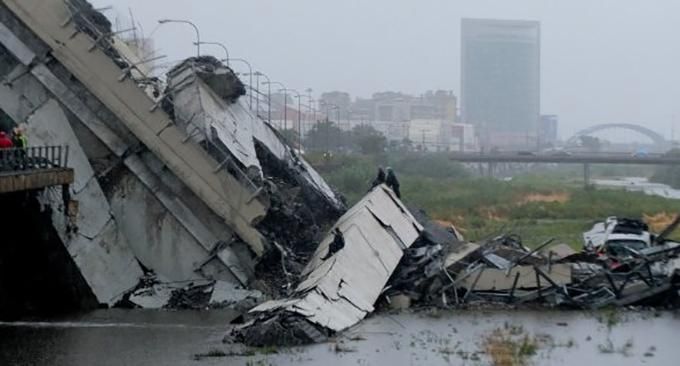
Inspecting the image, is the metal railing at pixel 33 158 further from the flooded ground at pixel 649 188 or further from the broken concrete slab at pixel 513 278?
the flooded ground at pixel 649 188

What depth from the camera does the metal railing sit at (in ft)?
70.3

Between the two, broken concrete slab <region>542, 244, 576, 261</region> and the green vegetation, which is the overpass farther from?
broken concrete slab <region>542, 244, 576, 261</region>

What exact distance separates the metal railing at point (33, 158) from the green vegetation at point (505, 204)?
19.4m

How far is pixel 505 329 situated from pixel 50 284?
908cm

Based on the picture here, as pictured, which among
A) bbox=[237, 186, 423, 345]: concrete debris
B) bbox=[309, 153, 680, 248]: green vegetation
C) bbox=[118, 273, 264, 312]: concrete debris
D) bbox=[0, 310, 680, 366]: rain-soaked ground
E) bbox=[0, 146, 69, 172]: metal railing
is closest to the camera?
bbox=[0, 310, 680, 366]: rain-soaked ground

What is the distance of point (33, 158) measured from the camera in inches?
895

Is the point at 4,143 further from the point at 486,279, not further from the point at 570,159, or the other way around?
the point at 570,159

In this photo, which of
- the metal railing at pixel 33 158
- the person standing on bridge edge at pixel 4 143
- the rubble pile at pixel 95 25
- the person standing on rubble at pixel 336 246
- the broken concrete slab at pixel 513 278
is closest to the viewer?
the metal railing at pixel 33 158

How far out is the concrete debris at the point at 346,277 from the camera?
19.8 m

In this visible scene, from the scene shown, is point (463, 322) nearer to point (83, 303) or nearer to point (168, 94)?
point (83, 303)

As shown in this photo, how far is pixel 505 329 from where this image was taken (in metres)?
21.5

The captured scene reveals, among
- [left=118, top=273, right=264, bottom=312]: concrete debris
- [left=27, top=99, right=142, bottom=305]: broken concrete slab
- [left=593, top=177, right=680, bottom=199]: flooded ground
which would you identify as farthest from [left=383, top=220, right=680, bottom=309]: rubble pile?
[left=593, top=177, right=680, bottom=199]: flooded ground

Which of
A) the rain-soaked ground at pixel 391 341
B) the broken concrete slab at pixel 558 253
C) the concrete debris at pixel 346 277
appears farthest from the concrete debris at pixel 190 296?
the broken concrete slab at pixel 558 253

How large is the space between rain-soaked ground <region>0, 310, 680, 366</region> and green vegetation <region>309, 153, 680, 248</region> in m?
17.7
